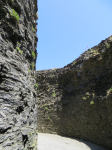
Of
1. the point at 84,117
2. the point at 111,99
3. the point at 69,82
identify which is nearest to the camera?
the point at 111,99

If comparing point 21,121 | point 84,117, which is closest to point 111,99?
point 84,117

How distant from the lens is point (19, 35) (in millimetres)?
3242

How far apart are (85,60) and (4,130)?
A: 902 cm

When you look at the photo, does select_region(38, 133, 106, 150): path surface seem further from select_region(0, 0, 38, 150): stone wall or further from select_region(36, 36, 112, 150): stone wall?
select_region(0, 0, 38, 150): stone wall

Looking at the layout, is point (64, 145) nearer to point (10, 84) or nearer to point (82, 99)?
point (82, 99)

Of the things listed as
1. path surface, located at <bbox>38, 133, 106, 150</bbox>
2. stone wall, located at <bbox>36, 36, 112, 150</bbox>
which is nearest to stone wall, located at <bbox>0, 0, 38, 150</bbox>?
path surface, located at <bbox>38, 133, 106, 150</bbox>

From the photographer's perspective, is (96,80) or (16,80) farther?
(96,80)

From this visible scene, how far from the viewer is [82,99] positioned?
9398mm

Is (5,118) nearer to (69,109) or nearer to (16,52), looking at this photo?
(16,52)

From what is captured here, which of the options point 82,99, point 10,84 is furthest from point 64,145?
point 10,84

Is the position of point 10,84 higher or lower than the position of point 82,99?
higher

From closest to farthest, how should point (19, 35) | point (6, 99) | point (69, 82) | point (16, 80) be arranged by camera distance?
point (6, 99) → point (16, 80) → point (19, 35) → point (69, 82)

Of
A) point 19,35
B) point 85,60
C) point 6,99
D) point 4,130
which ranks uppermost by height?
point 85,60

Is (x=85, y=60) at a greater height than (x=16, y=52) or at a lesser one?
greater
